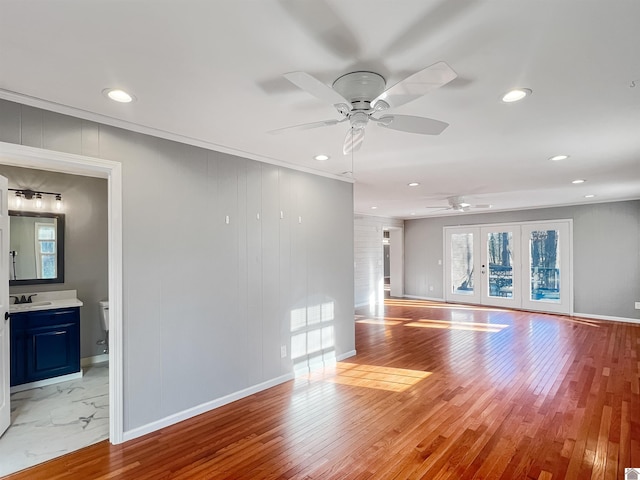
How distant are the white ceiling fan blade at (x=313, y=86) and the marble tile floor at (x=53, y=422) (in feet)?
9.78

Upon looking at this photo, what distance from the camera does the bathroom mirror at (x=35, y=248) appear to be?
3.92m

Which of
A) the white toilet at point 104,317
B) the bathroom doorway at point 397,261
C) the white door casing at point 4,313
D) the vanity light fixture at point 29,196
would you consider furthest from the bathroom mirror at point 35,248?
the bathroom doorway at point 397,261

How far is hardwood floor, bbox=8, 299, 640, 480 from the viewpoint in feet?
7.58

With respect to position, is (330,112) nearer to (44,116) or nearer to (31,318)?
(44,116)

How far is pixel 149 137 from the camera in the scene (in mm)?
2838

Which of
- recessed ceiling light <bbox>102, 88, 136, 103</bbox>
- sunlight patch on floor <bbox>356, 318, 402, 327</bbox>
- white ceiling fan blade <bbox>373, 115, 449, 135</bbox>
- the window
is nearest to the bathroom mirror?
the window

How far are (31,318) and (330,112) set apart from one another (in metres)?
3.74

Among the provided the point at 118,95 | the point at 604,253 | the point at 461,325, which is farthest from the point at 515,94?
the point at 604,253

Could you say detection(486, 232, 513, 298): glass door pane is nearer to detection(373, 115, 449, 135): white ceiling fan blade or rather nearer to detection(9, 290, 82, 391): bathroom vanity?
detection(373, 115, 449, 135): white ceiling fan blade

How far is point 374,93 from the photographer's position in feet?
6.52

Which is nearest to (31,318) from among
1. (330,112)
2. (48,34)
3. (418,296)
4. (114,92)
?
(114,92)

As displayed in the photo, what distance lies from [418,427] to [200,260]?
7.73 ft

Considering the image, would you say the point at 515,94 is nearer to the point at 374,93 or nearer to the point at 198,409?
the point at 374,93

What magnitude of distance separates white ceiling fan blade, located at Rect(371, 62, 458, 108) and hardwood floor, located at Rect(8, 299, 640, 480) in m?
2.32
